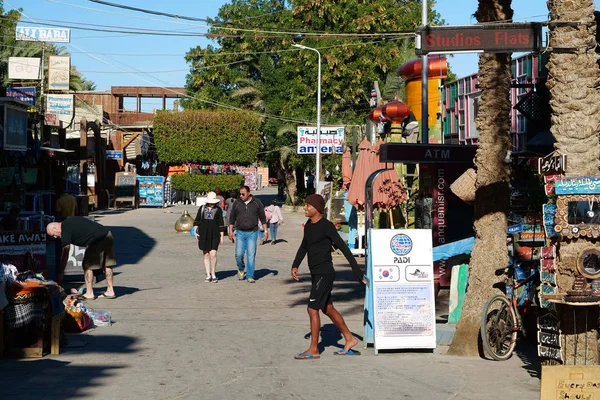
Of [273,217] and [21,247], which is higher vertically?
[273,217]

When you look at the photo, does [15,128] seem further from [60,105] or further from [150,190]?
[150,190]

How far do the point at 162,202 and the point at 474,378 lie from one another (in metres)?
44.8

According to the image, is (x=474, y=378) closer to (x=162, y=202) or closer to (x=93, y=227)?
(x=93, y=227)

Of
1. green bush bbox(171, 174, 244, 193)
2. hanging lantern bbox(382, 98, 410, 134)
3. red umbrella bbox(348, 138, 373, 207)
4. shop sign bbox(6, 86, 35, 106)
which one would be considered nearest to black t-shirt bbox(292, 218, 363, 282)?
hanging lantern bbox(382, 98, 410, 134)

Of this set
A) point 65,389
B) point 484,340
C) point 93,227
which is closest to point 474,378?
point 484,340

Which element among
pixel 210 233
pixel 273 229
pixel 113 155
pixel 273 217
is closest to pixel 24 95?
pixel 273 217

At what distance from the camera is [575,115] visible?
9039mm

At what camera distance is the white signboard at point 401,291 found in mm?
10266

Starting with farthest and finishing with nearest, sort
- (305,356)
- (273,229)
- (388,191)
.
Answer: (273,229) < (388,191) < (305,356)

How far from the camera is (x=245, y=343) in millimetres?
10930

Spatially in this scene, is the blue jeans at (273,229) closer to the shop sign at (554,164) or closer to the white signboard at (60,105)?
the white signboard at (60,105)

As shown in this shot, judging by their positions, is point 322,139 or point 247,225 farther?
point 322,139

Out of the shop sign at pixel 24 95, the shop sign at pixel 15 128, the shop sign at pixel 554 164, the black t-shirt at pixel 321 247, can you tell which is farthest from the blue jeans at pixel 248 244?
the shop sign at pixel 24 95

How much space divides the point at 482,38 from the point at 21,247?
8.04 m
